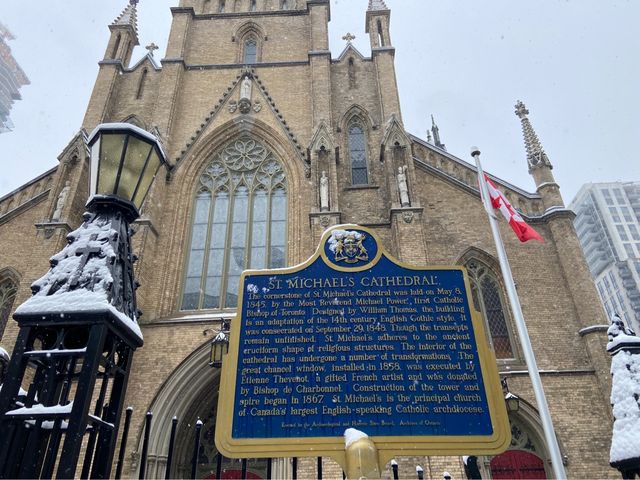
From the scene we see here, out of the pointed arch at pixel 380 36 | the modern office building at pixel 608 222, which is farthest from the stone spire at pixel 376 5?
the modern office building at pixel 608 222

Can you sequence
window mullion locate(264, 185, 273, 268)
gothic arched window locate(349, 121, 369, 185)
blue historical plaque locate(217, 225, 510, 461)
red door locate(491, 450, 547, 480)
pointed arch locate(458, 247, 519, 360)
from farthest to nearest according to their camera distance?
gothic arched window locate(349, 121, 369, 185) < window mullion locate(264, 185, 273, 268) < pointed arch locate(458, 247, 519, 360) < red door locate(491, 450, 547, 480) < blue historical plaque locate(217, 225, 510, 461)

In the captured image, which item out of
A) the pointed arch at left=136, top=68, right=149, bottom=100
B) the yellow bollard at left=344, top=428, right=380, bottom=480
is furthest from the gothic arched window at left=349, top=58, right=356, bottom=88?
the yellow bollard at left=344, top=428, right=380, bottom=480

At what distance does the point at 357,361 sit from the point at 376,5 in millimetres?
20415

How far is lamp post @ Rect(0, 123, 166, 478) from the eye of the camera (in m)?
2.81

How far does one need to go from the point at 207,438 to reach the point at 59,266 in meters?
10.9

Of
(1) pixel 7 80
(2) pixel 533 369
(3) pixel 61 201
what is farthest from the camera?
(1) pixel 7 80

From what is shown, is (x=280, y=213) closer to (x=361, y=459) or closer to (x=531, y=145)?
(x=531, y=145)

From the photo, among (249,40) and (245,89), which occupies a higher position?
(249,40)

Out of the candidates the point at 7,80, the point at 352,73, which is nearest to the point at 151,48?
the point at 352,73

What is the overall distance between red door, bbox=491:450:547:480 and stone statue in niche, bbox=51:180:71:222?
1378 centimetres

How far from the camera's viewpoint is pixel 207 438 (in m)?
13.1

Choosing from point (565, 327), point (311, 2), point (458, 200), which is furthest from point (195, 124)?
point (565, 327)

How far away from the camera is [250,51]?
69.7ft

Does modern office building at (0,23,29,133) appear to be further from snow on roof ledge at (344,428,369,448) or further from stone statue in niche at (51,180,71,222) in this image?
snow on roof ledge at (344,428,369,448)
